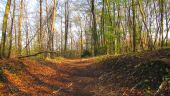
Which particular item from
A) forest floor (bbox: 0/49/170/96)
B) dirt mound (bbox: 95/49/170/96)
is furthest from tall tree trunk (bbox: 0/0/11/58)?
dirt mound (bbox: 95/49/170/96)

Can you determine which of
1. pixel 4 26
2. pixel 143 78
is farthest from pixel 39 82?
pixel 143 78

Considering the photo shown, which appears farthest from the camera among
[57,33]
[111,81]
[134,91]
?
[57,33]

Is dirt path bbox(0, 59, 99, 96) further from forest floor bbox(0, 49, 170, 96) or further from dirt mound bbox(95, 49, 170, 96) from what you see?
dirt mound bbox(95, 49, 170, 96)

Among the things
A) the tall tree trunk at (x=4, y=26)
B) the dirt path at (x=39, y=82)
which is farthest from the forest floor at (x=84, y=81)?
the tall tree trunk at (x=4, y=26)

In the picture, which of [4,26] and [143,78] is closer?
[143,78]

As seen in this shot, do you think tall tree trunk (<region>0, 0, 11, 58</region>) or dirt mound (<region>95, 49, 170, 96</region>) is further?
tall tree trunk (<region>0, 0, 11, 58</region>)

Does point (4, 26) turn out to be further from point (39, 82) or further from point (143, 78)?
point (143, 78)

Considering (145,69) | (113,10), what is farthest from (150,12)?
(145,69)

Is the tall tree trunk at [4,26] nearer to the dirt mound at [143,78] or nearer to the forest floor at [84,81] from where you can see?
the forest floor at [84,81]

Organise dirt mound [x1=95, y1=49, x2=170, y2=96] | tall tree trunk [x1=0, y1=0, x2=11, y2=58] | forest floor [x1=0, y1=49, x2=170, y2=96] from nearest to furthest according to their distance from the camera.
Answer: dirt mound [x1=95, y1=49, x2=170, y2=96] < forest floor [x1=0, y1=49, x2=170, y2=96] < tall tree trunk [x1=0, y1=0, x2=11, y2=58]

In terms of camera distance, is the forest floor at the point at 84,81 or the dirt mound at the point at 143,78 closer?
the dirt mound at the point at 143,78

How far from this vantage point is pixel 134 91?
32.6ft

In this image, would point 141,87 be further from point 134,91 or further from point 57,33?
point 57,33

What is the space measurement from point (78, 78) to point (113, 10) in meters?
24.9
